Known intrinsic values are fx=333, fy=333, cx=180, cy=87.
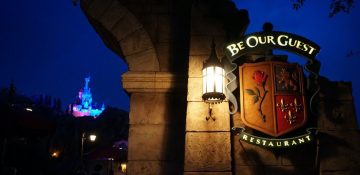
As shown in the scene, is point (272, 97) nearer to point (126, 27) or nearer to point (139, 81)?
point (139, 81)

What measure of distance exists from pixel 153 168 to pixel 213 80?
2083 mm

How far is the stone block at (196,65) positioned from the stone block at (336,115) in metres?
2.31

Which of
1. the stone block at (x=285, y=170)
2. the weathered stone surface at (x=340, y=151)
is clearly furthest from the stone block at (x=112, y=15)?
the weathered stone surface at (x=340, y=151)

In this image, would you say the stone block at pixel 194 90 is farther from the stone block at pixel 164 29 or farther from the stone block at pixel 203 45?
the stone block at pixel 164 29

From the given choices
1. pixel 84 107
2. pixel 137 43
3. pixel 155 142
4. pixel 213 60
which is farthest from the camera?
pixel 84 107

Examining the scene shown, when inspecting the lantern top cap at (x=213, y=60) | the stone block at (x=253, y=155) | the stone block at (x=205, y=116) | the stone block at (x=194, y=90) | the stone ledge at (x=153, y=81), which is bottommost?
the stone block at (x=253, y=155)

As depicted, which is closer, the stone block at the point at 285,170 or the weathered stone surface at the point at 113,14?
the stone block at the point at 285,170

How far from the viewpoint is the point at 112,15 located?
716 cm

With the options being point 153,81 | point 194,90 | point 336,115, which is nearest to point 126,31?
point 153,81

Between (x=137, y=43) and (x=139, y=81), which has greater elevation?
(x=137, y=43)

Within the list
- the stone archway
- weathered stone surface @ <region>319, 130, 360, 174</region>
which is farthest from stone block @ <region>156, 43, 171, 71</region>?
weathered stone surface @ <region>319, 130, 360, 174</region>

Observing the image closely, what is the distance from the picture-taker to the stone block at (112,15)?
7.12m

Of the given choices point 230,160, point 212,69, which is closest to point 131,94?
point 212,69

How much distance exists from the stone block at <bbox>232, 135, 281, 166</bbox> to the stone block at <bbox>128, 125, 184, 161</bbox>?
1.12 m
